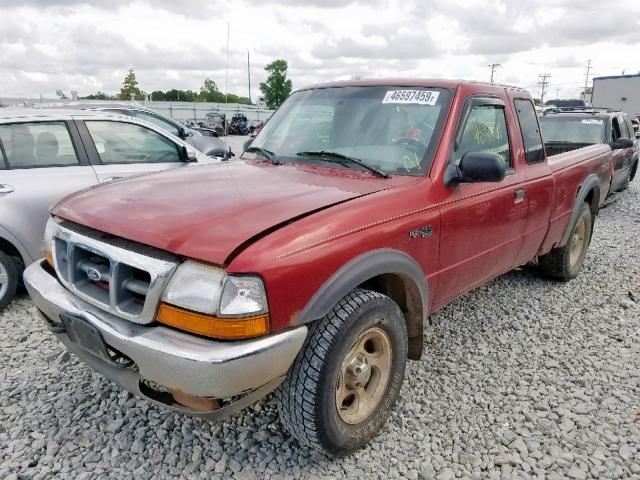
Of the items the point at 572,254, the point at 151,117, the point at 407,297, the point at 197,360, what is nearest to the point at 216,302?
the point at 197,360

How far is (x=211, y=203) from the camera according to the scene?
233 cm

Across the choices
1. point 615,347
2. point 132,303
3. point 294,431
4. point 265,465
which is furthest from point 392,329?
point 615,347

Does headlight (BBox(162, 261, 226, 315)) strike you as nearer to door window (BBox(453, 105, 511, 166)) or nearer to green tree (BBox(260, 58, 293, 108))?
door window (BBox(453, 105, 511, 166))

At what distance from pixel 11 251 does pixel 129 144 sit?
1.51 m

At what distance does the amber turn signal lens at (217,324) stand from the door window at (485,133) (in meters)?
1.70

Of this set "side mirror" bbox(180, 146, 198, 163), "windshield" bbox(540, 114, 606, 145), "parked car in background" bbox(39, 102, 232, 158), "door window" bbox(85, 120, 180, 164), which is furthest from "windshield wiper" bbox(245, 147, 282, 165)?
"windshield" bbox(540, 114, 606, 145)

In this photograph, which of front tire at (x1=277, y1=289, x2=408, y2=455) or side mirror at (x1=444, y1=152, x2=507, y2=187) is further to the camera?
side mirror at (x1=444, y1=152, x2=507, y2=187)

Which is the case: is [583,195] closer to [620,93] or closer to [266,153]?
[266,153]

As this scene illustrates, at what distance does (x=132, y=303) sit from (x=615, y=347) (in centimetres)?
346

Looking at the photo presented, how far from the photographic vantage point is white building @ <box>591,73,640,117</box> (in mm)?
34750

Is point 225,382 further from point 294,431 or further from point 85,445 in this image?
point 85,445

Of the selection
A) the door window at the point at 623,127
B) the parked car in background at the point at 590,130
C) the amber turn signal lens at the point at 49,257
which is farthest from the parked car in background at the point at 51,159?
the door window at the point at 623,127

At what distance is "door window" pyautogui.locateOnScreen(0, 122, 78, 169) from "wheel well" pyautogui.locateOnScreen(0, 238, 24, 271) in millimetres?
663

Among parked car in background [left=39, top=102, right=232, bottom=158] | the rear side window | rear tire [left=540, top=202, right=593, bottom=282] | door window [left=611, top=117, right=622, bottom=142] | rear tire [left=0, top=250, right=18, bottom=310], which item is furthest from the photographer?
door window [left=611, top=117, right=622, bottom=142]
